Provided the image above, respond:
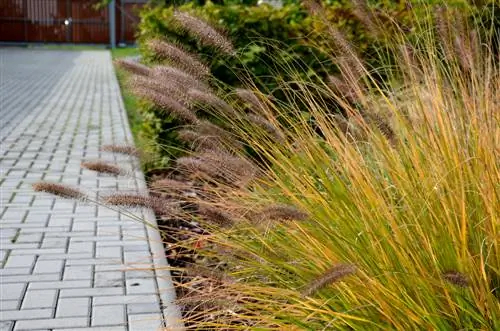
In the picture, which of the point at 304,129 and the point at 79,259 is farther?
the point at 79,259

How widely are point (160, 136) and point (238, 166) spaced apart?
4.06 meters

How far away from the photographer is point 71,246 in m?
4.80

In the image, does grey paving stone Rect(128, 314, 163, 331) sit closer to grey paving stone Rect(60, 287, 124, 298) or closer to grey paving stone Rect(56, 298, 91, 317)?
grey paving stone Rect(56, 298, 91, 317)

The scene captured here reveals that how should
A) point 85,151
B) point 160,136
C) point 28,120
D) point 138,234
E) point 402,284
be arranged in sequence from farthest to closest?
point 28,120, point 85,151, point 160,136, point 138,234, point 402,284

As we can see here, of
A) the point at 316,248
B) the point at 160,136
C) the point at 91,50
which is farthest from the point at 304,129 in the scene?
the point at 91,50

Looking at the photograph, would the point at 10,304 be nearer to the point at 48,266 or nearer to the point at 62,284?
the point at 62,284

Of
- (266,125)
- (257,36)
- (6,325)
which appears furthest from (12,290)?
(257,36)

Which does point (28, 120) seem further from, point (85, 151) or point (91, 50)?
point (91, 50)

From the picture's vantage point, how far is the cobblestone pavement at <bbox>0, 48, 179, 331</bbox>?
3.65 m

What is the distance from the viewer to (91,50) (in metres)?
32.0

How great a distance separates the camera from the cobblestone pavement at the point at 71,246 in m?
3.65

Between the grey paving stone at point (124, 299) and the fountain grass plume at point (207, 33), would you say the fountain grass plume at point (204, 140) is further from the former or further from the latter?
the grey paving stone at point (124, 299)

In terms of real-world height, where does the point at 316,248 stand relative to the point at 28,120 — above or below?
above

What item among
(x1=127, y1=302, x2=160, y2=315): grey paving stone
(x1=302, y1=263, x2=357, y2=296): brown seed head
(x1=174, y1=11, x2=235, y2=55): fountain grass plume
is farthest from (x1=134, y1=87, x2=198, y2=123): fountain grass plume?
(x1=302, y1=263, x2=357, y2=296): brown seed head
